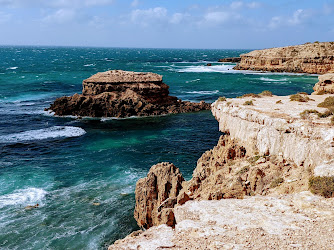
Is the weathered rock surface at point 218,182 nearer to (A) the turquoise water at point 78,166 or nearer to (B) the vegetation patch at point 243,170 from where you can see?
(B) the vegetation patch at point 243,170

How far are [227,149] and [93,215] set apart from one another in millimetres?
10780

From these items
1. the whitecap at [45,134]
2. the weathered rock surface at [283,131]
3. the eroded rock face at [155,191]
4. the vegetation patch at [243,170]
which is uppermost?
the weathered rock surface at [283,131]

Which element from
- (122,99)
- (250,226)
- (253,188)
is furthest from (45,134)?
(250,226)

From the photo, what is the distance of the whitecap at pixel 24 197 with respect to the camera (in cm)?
2342

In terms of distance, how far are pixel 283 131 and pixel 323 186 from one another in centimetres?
493

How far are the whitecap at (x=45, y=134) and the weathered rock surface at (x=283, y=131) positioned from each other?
28.0 metres

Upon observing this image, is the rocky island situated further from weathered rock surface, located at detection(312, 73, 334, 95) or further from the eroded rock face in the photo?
weathered rock surface, located at detection(312, 73, 334, 95)

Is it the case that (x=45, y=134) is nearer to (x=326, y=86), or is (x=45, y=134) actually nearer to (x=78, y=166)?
(x=78, y=166)

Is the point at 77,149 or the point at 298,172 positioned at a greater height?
the point at 298,172

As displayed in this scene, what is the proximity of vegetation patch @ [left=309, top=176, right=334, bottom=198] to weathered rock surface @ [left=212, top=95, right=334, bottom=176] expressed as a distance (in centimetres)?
52

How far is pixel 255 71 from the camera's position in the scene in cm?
12650

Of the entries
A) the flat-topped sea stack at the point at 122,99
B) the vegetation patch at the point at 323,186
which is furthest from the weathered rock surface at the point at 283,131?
the flat-topped sea stack at the point at 122,99

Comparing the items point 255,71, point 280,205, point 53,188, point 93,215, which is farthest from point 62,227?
point 255,71

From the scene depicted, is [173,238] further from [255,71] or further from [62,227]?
[255,71]
